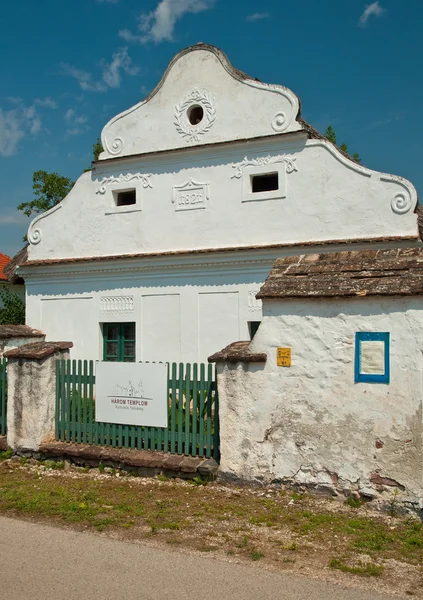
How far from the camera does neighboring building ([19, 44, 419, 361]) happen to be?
11156 millimetres

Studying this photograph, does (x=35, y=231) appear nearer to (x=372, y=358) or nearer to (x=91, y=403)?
(x=91, y=403)

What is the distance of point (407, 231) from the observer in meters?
10.4

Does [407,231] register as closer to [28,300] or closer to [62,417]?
[62,417]

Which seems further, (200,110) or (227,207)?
(200,110)

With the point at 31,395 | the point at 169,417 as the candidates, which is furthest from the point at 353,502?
the point at 31,395

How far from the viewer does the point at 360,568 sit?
495 cm

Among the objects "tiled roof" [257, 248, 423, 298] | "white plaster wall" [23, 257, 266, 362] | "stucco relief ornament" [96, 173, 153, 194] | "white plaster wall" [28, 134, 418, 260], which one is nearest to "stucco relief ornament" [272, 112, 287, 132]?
"white plaster wall" [28, 134, 418, 260]

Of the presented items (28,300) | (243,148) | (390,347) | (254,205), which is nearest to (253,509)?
(390,347)

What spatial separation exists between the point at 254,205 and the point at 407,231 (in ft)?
10.1

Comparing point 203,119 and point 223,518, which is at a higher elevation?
point 203,119

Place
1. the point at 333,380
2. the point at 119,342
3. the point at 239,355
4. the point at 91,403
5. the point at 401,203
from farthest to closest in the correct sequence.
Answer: the point at 119,342
the point at 401,203
the point at 91,403
the point at 239,355
the point at 333,380

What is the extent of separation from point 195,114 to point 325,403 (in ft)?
26.5

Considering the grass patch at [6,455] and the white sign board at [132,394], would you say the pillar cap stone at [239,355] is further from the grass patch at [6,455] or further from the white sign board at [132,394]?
the grass patch at [6,455]

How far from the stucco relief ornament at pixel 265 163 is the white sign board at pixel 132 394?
535cm
